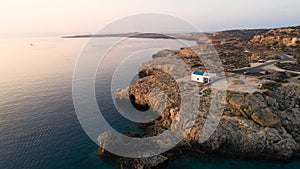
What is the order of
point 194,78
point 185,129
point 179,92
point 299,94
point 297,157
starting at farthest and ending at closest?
point 194,78 < point 179,92 < point 299,94 < point 185,129 < point 297,157

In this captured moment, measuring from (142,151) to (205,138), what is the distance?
10961 mm

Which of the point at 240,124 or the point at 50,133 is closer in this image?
the point at 240,124

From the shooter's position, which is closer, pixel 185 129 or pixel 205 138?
pixel 205 138

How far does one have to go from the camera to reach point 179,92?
4791 centimetres

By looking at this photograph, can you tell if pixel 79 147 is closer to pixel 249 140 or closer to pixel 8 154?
pixel 8 154

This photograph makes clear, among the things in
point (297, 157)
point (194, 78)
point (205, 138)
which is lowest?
point (297, 157)

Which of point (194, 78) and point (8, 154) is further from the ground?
point (194, 78)

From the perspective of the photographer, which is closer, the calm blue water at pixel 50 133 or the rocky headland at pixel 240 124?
the calm blue water at pixel 50 133

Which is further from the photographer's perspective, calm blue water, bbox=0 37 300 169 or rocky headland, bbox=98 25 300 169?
rocky headland, bbox=98 25 300 169

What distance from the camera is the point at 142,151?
109ft

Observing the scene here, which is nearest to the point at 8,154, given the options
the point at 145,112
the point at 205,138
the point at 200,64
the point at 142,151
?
the point at 142,151

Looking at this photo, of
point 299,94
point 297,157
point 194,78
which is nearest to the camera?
point 297,157

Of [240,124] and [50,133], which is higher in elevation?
[240,124]

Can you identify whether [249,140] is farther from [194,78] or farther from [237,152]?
[194,78]
